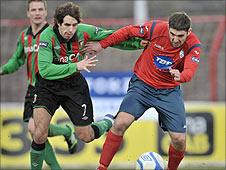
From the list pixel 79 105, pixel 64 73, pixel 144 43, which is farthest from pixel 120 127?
pixel 144 43

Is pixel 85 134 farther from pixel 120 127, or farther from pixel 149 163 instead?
pixel 149 163

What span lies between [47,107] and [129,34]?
49.3 inches

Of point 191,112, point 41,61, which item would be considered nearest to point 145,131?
point 191,112

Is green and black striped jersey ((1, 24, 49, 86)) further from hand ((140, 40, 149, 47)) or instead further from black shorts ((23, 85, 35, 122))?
hand ((140, 40, 149, 47))

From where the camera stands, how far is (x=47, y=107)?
937 cm

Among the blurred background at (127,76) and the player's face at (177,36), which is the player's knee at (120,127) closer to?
the player's face at (177,36)

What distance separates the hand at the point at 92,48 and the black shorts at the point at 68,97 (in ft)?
1.04

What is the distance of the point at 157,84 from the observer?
30.5ft

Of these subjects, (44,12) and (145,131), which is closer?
(44,12)

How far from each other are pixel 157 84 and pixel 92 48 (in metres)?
0.85

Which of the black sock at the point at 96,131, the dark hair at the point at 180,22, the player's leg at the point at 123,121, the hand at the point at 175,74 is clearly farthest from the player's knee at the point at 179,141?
the dark hair at the point at 180,22

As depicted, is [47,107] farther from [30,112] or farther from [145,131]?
[145,131]

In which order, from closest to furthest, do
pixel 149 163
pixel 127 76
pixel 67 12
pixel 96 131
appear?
pixel 67 12 < pixel 149 163 < pixel 96 131 < pixel 127 76

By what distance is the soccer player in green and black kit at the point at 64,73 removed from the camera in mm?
9055
